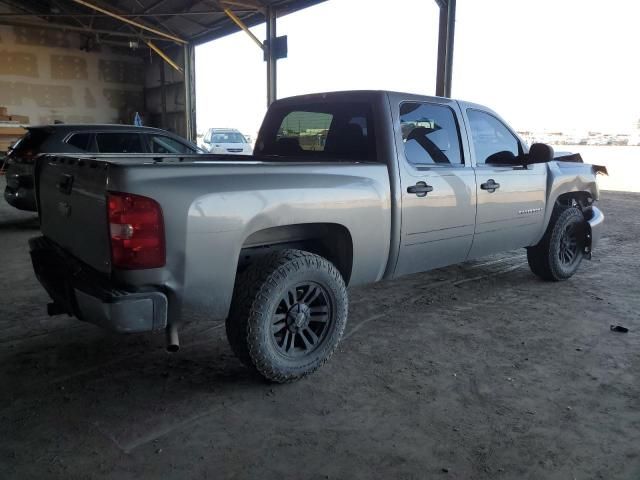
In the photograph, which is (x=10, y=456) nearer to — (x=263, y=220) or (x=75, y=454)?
(x=75, y=454)

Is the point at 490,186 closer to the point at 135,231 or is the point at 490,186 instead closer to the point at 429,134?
the point at 429,134

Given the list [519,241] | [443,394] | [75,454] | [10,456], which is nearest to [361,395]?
[443,394]

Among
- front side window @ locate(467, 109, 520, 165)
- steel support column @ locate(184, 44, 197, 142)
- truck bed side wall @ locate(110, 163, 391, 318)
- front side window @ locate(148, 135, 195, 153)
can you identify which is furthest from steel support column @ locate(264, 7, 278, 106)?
truck bed side wall @ locate(110, 163, 391, 318)

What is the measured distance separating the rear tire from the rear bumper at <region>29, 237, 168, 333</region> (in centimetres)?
399

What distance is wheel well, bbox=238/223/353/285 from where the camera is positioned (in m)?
3.01

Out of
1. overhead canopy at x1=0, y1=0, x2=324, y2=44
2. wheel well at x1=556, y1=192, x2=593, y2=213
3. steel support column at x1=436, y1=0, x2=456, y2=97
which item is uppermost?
overhead canopy at x1=0, y1=0, x2=324, y2=44

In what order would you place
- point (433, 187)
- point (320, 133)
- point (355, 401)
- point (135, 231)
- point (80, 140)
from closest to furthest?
point (135, 231), point (355, 401), point (433, 187), point (320, 133), point (80, 140)

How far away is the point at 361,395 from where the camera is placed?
113 inches

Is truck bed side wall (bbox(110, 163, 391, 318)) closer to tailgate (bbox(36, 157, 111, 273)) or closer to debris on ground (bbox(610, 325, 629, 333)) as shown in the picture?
tailgate (bbox(36, 157, 111, 273))

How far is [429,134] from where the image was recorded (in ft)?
12.6

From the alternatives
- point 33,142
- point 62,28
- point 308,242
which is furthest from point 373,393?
point 62,28

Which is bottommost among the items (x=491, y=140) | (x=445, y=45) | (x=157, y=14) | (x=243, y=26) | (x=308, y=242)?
(x=308, y=242)

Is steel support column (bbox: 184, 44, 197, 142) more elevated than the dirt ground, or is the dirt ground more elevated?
steel support column (bbox: 184, 44, 197, 142)

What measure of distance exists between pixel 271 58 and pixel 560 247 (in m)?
11.0
